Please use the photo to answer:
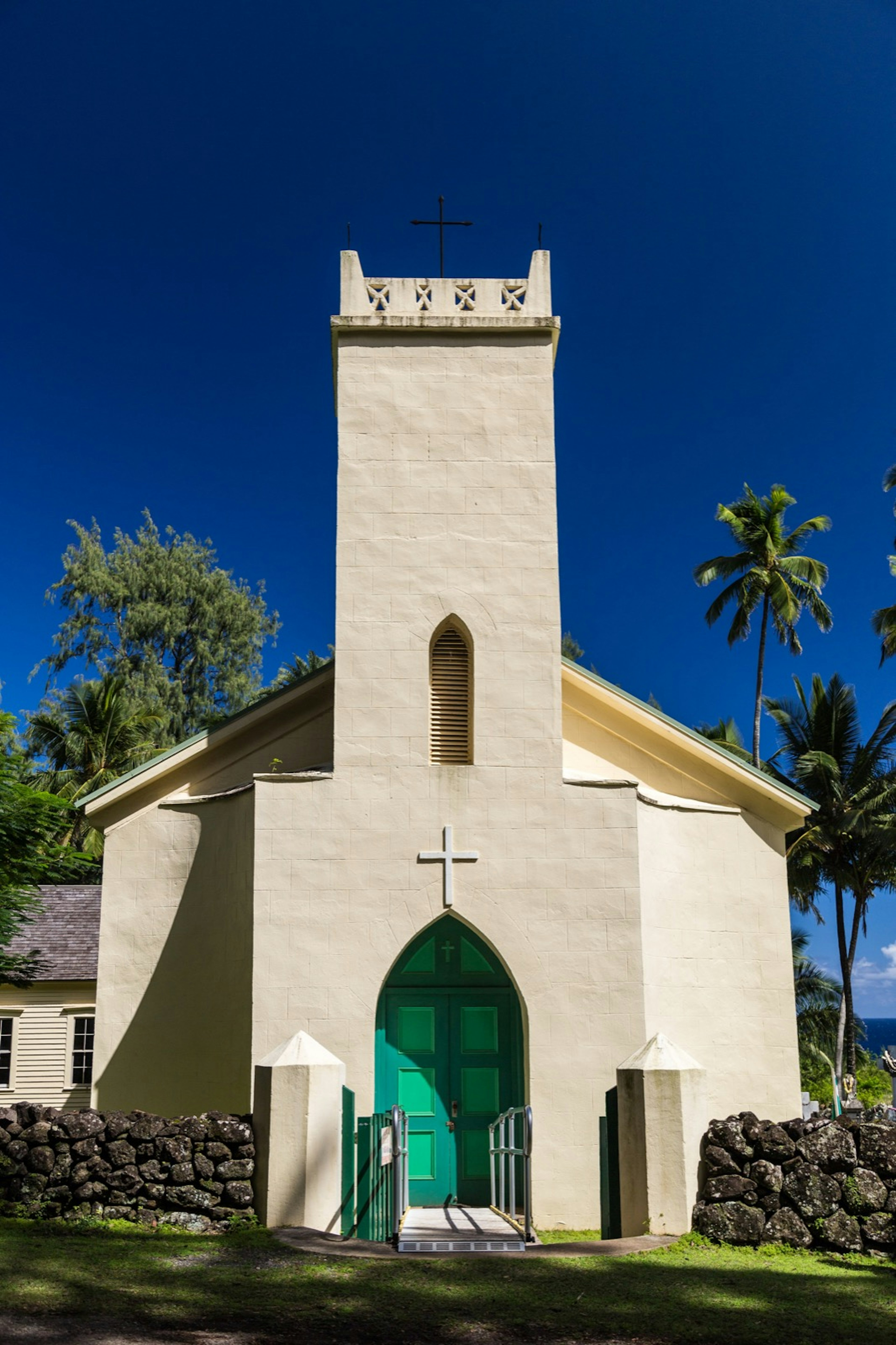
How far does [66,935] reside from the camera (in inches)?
1096

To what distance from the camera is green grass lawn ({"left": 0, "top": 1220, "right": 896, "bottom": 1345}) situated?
23.4 feet

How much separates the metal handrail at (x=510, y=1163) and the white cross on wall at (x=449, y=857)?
2530mm

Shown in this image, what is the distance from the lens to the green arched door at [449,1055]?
13.7 m

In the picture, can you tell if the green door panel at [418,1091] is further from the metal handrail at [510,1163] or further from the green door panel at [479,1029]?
the metal handrail at [510,1163]

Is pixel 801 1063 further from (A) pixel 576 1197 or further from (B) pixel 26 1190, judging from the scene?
(B) pixel 26 1190

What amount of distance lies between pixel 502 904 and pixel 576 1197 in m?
3.31

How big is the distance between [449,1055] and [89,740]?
27.7 meters

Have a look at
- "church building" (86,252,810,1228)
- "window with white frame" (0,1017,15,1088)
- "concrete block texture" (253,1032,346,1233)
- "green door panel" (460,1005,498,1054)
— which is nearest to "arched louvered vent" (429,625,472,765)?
"church building" (86,252,810,1228)

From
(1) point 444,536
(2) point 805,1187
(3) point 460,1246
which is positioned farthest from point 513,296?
(3) point 460,1246

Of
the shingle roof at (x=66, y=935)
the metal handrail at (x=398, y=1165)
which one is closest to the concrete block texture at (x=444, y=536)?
the metal handrail at (x=398, y=1165)

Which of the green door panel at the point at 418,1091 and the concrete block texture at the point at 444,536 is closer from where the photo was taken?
the green door panel at the point at 418,1091

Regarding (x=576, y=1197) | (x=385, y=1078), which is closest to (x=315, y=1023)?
(x=385, y=1078)

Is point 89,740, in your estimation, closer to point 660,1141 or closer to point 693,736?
point 693,736

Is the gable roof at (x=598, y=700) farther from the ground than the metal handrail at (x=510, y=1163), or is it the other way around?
the gable roof at (x=598, y=700)
